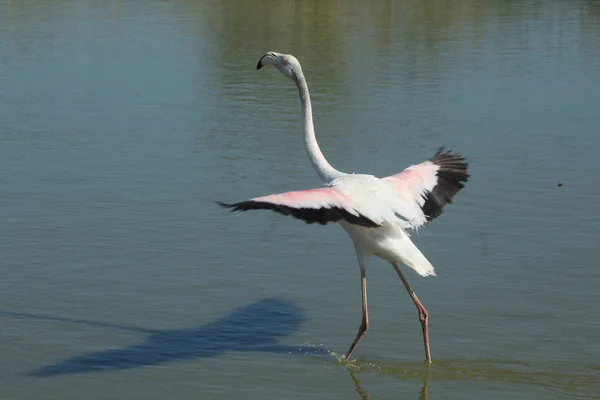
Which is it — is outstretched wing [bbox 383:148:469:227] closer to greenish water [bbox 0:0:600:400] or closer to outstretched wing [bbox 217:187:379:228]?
outstretched wing [bbox 217:187:379:228]

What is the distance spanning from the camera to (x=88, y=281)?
8953 mm

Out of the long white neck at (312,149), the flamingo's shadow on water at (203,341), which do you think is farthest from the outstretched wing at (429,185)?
the flamingo's shadow on water at (203,341)

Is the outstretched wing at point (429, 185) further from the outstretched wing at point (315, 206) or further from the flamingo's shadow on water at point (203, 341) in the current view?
the flamingo's shadow on water at point (203, 341)

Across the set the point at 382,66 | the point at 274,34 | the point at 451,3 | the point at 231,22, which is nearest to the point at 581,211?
the point at 382,66

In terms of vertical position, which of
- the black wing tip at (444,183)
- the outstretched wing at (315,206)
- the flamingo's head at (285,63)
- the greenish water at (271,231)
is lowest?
the greenish water at (271,231)

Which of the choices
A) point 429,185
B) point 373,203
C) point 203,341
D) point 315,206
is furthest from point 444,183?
point 203,341

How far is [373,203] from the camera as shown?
7.20 metres

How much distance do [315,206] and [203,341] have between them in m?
1.56

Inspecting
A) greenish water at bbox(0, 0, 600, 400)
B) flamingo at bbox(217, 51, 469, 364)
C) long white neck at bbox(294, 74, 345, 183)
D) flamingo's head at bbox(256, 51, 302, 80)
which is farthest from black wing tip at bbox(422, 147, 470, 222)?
flamingo's head at bbox(256, 51, 302, 80)

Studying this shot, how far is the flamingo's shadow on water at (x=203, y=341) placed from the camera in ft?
24.6

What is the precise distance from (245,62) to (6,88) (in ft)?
14.0

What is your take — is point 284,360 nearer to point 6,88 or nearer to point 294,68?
point 294,68

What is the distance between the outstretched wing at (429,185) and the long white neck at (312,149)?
40 cm

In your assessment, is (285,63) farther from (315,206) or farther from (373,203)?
(315,206)
